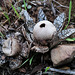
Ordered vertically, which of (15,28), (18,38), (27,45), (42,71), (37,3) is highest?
(37,3)

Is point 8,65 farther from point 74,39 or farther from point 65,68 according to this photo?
point 74,39

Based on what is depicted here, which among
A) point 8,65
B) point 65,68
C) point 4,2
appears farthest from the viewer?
point 4,2

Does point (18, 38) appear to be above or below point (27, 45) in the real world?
above

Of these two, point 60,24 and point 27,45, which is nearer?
point 27,45

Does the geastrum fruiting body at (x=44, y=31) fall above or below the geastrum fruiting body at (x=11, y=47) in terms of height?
above

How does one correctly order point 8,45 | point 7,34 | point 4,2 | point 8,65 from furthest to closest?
point 4,2 → point 7,34 → point 8,65 → point 8,45

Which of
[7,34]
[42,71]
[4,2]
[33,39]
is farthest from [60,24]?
[4,2]

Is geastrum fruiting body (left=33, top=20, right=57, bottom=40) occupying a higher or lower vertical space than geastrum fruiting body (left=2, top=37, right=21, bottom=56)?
higher

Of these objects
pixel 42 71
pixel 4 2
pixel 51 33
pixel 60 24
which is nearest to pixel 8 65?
pixel 42 71

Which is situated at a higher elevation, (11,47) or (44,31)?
(44,31)

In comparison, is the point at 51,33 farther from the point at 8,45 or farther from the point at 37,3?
the point at 37,3
